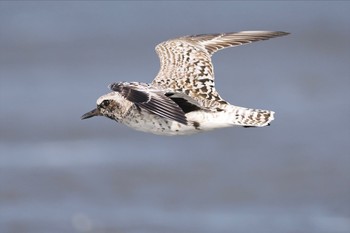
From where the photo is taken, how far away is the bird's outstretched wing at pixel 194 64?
9.70m

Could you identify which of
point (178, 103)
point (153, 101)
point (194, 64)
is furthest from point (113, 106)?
point (194, 64)

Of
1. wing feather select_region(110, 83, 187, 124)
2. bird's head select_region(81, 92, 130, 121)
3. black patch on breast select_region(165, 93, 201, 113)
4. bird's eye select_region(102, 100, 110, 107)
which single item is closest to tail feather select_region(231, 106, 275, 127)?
black patch on breast select_region(165, 93, 201, 113)

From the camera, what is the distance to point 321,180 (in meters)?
11.2

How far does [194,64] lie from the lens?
33.3 feet

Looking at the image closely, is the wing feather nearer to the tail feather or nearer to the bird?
the bird

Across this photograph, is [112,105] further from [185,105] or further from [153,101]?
[153,101]

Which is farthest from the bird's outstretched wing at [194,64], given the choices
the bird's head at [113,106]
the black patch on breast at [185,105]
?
the bird's head at [113,106]

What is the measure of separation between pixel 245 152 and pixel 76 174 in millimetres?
1630

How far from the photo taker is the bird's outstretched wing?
9703 millimetres

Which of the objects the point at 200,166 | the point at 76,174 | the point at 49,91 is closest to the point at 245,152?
the point at 200,166

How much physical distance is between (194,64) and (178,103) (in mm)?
1040

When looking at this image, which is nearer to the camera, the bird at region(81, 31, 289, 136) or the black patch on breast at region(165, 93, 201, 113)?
the bird at region(81, 31, 289, 136)

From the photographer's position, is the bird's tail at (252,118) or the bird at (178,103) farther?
the bird's tail at (252,118)

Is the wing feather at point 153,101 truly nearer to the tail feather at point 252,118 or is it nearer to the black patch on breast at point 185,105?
the black patch on breast at point 185,105
